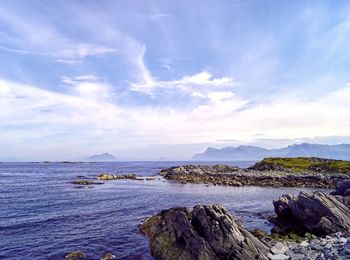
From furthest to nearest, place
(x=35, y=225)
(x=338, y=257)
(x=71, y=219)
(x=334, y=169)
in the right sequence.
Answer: (x=334, y=169), (x=71, y=219), (x=35, y=225), (x=338, y=257)

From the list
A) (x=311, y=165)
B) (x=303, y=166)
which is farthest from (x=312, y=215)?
(x=311, y=165)

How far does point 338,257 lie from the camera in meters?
18.9

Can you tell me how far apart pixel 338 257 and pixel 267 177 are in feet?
239

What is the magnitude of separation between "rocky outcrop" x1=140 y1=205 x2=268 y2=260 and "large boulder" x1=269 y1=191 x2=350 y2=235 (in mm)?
9363

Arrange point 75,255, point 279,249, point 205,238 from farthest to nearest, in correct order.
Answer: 1. point 75,255
2. point 205,238
3. point 279,249

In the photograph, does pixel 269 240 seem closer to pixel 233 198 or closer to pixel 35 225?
pixel 35 225

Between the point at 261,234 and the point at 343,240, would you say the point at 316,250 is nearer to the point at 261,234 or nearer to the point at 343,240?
the point at 343,240

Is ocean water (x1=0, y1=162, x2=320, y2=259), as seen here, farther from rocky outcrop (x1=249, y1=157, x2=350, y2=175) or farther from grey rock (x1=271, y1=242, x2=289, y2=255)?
rocky outcrop (x1=249, y1=157, x2=350, y2=175)

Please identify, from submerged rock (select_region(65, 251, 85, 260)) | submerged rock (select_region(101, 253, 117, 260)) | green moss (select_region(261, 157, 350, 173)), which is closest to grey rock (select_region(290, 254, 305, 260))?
submerged rock (select_region(101, 253, 117, 260))

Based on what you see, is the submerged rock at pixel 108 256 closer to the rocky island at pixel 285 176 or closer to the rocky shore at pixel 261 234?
the rocky shore at pixel 261 234

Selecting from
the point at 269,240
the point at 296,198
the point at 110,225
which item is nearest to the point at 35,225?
the point at 110,225

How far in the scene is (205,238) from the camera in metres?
23.8

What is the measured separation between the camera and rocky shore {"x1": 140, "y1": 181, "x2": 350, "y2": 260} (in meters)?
22.0

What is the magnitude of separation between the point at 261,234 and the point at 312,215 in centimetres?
536
